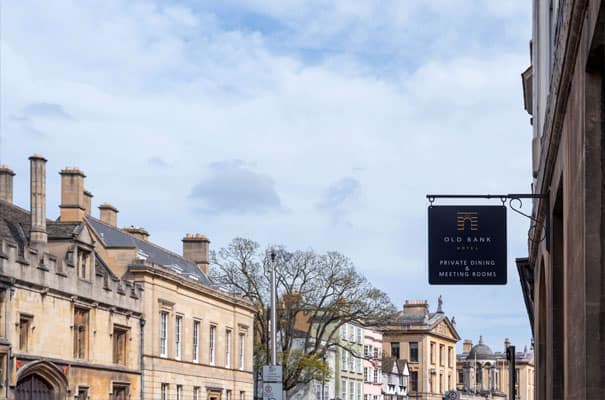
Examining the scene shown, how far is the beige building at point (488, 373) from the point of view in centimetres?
15325

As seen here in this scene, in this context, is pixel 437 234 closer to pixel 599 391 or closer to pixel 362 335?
pixel 599 391

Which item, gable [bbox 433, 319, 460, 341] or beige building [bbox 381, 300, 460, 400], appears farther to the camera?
gable [bbox 433, 319, 460, 341]

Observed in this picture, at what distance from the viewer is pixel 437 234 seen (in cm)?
1614

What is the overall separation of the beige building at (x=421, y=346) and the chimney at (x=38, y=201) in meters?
79.6

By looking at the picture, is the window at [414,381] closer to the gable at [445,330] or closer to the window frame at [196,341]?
the gable at [445,330]

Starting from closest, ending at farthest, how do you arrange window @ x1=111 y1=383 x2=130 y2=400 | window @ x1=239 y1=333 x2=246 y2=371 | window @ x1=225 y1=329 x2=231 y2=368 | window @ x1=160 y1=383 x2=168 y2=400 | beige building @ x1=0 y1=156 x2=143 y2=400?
beige building @ x1=0 y1=156 x2=143 y2=400, window @ x1=111 y1=383 x2=130 y2=400, window @ x1=160 y1=383 x2=168 y2=400, window @ x1=225 y1=329 x2=231 y2=368, window @ x1=239 y1=333 x2=246 y2=371

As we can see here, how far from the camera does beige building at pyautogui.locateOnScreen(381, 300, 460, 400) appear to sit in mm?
125312

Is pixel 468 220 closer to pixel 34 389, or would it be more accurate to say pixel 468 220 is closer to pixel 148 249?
pixel 34 389

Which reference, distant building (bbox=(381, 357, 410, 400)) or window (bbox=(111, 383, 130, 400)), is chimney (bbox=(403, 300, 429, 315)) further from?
window (bbox=(111, 383, 130, 400))

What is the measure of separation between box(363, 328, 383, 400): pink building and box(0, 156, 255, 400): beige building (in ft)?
109

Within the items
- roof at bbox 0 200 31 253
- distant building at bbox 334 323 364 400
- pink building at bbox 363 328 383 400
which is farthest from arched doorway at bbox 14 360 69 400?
pink building at bbox 363 328 383 400

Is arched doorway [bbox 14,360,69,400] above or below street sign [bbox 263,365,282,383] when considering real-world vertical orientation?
below

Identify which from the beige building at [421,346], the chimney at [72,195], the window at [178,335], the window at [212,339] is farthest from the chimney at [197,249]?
the beige building at [421,346]

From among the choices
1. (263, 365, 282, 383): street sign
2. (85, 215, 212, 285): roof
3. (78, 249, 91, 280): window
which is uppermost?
(85, 215, 212, 285): roof
